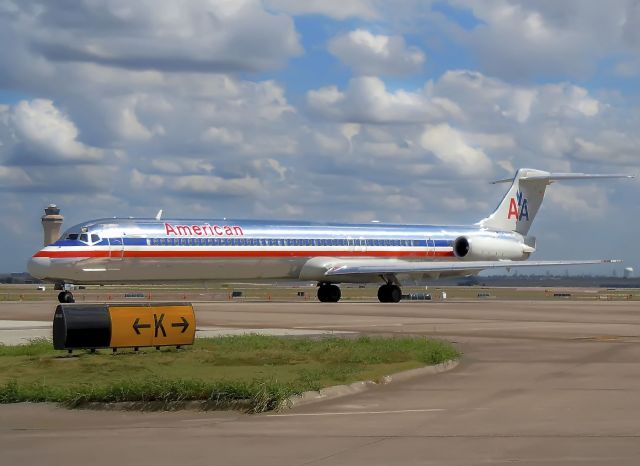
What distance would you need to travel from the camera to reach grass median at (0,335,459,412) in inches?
549

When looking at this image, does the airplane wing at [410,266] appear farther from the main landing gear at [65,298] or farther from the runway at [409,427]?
the runway at [409,427]

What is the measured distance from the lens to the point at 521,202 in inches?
2564

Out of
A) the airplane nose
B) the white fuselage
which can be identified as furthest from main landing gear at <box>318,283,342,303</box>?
the airplane nose

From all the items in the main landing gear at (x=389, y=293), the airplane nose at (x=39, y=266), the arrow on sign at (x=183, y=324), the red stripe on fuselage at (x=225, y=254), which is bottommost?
the arrow on sign at (x=183, y=324)

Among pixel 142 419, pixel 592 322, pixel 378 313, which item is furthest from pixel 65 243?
pixel 142 419

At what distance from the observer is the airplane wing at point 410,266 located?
5409cm

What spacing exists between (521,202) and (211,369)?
49.6 m

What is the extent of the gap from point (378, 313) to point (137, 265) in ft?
38.8

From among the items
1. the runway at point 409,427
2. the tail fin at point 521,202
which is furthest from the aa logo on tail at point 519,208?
the runway at point 409,427

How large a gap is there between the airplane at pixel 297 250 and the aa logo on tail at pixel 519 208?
6 centimetres

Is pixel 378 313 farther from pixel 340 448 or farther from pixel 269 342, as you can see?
pixel 340 448

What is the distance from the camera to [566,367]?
18.8 meters

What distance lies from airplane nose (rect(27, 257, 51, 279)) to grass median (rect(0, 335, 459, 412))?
76.0 feet

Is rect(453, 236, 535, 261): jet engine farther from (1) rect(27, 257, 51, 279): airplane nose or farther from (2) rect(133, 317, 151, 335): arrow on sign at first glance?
(2) rect(133, 317, 151, 335): arrow on sign
